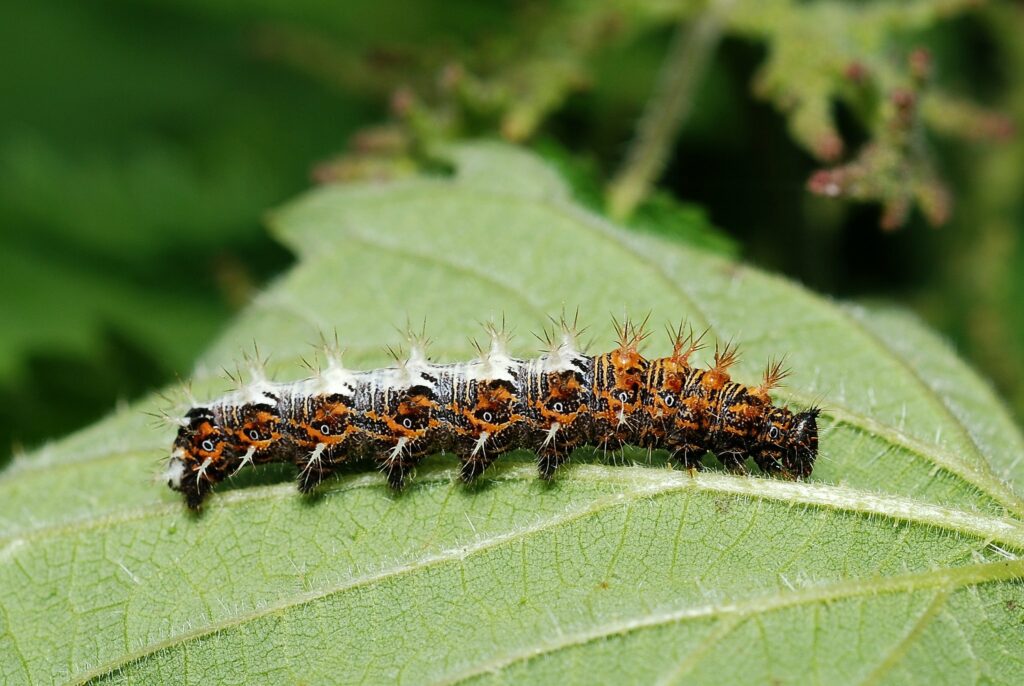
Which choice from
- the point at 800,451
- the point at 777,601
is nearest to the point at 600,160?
the point at 800,451

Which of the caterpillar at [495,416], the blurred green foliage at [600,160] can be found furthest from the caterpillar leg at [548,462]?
the blurred green foliage at [600,160]

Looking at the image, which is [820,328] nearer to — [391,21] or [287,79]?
[391,21]

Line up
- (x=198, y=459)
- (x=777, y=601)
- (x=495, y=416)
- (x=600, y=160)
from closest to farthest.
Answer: (x=777, y=601) → (x=495, y=416) → (x=198, y=459) → (x=600, y=160)

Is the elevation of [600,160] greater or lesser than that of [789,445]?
greater

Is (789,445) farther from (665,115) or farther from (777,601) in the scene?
(665,115)

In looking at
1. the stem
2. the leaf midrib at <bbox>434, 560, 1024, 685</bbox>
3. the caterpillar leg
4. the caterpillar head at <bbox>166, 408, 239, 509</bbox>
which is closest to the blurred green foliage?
the stem

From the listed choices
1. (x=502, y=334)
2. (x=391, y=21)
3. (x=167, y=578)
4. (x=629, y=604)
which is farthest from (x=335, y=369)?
(x=391, y=21)

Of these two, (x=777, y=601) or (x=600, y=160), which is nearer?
(x=777, y=601)
